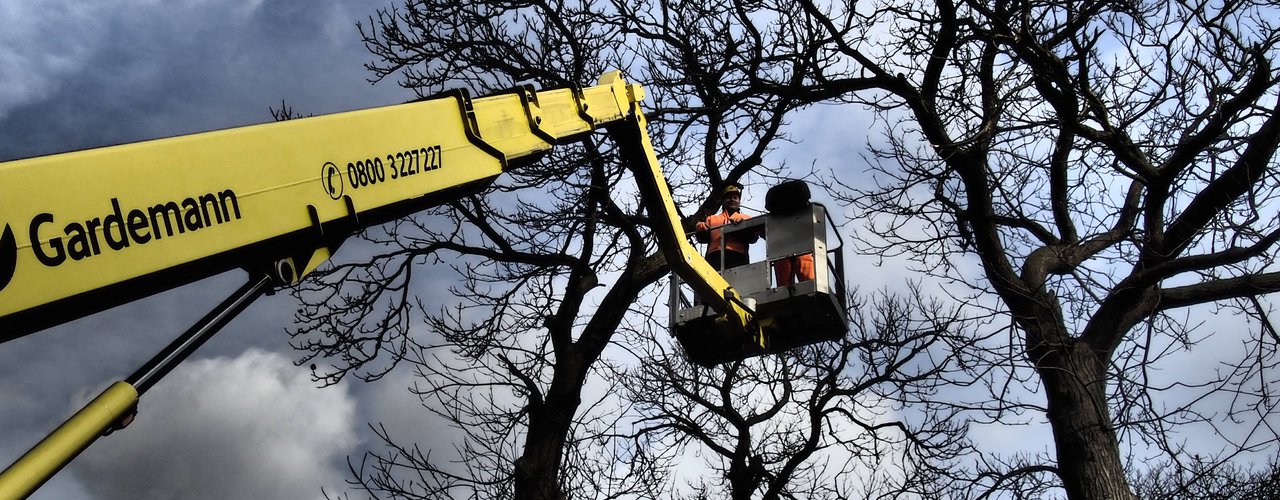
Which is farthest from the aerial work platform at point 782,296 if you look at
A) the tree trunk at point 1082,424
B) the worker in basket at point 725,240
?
the tree trunk at point 1082,424

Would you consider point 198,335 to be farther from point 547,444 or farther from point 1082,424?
point 1082,424

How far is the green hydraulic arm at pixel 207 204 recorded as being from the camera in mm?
3338

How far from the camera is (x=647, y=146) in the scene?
7363mm

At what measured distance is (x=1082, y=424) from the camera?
28.0 feet

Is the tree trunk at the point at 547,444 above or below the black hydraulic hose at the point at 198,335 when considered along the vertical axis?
above

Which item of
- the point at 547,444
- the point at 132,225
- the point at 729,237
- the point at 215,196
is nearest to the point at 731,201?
the point at 729,237

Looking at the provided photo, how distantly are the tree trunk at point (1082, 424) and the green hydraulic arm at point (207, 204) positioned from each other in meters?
5.24

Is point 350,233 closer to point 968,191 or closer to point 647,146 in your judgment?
point 647,146

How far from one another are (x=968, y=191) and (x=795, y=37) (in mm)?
2144

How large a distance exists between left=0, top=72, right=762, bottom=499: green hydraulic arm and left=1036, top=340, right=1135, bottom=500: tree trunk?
5.24 m

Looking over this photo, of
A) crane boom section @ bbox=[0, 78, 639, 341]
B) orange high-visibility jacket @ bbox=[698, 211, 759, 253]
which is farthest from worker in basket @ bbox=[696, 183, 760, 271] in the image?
crane boom section @ bbox=[0, 78, 639, 341]

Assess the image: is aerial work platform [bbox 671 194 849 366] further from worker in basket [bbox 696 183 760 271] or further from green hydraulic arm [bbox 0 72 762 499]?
green hydraulic arm [bbox 0 72 762 499]

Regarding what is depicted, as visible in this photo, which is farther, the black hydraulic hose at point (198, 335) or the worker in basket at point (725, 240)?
the worker in basket at point (725, 240)

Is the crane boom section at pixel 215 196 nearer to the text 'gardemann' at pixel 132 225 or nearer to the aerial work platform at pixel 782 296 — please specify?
the text 'gardemann' at pixel 132 225
